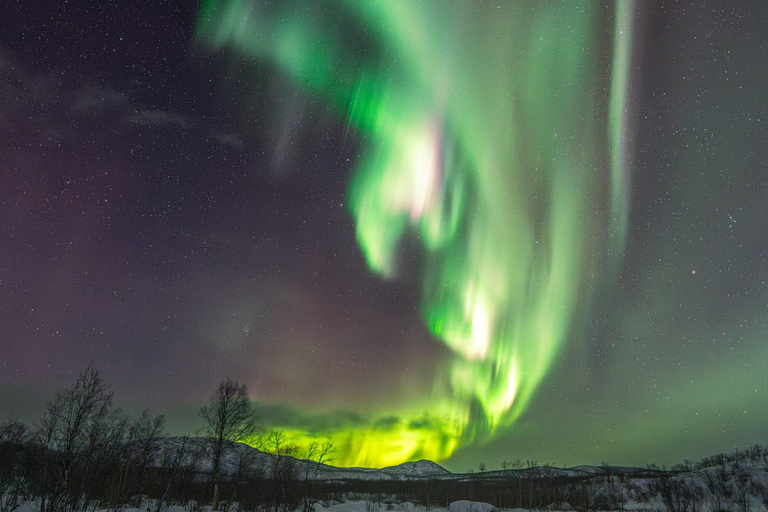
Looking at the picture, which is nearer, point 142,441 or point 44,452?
point 44,452

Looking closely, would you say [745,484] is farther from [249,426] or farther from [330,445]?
[249,426]

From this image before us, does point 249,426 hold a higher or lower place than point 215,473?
higher

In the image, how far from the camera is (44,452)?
45969mm

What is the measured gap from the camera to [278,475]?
60656 millimetres

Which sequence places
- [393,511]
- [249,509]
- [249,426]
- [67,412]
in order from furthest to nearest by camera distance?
1. [393,511]
2. [249,509]
3. [249,426]
4. [67,412]

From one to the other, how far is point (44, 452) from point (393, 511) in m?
39.3

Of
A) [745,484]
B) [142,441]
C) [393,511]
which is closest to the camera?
[393,511]

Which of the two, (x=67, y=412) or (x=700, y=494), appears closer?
(x=67, y=412)

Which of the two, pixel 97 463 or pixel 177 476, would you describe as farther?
pixel 177 476

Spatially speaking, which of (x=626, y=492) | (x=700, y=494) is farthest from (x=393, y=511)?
(x=626, y=492)

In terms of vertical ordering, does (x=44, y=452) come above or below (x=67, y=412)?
below

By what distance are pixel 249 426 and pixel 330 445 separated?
30809 millimetres

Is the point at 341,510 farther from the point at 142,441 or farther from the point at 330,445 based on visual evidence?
the point at 142,441

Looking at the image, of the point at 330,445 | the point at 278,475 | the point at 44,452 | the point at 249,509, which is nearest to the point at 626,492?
the point at 330,445
